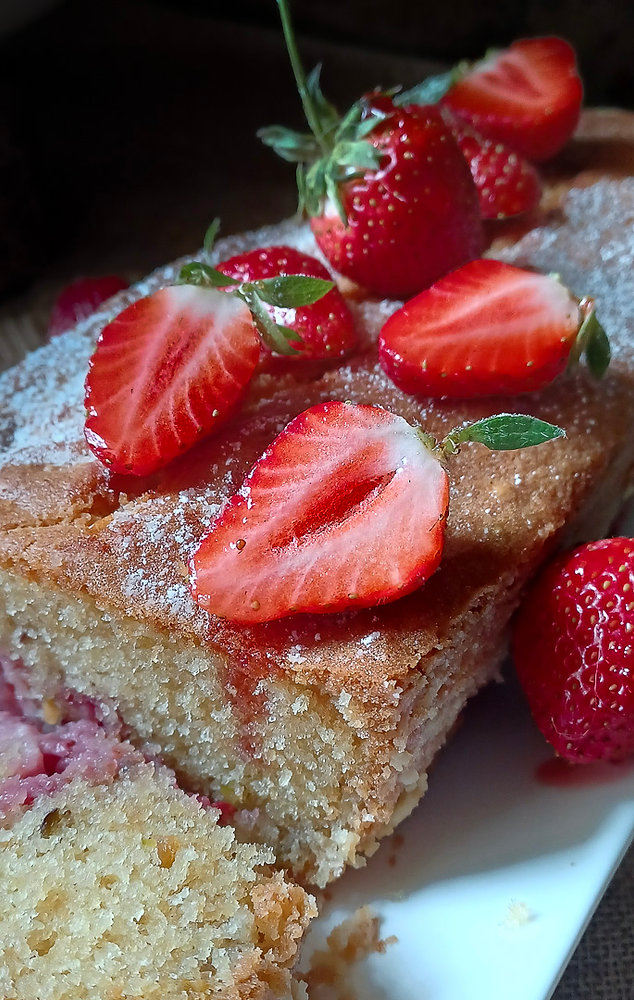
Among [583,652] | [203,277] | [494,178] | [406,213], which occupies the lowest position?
[583,652]

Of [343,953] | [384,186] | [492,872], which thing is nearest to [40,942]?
[343,953]

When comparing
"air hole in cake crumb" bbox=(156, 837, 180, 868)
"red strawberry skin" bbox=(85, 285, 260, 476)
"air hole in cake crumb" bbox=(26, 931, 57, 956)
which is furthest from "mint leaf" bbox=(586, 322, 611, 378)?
"air hole in cake crumb" bbox=(26, 931, 57, 956)

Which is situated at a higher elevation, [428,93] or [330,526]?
[428,93]

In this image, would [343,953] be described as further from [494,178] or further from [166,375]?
[494,178]

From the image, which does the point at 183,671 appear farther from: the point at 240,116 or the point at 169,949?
the point at 240,116

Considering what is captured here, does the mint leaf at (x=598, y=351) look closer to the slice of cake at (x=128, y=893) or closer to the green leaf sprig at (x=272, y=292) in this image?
the green leaf sprig at (x=272, y=292)

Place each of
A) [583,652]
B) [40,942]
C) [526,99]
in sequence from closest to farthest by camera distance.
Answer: [40,942]
[583,652]
[526,99]

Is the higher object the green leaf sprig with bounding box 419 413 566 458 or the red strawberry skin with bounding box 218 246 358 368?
the red strawberry skin with bounding box 218 246 358 368

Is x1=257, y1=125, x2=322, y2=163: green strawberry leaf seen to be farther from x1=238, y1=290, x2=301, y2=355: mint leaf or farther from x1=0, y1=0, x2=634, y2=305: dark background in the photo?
x1=0, y1=0, x2=634, y2=305: dark background
